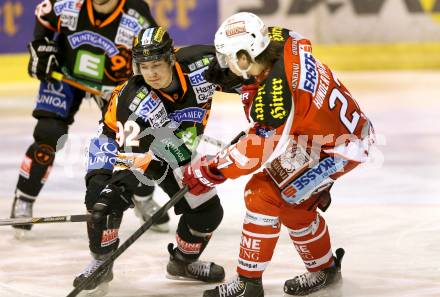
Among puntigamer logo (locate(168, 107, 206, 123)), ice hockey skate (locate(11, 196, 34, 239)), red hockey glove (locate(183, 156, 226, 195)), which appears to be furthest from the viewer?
ice hockey skate (locate(11, 196, 34, 239))

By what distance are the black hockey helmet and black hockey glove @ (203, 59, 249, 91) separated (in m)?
0.19

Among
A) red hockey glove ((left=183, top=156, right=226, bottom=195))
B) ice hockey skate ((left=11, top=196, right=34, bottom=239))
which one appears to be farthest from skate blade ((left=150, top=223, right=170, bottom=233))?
red hockey glove ((left=183, top=156, right=226, bottom=195))

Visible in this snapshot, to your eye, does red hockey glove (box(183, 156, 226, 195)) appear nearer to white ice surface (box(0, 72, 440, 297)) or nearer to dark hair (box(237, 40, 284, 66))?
dark hair (box(237, 40, 284, 66))

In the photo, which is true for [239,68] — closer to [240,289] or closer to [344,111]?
[344,111]

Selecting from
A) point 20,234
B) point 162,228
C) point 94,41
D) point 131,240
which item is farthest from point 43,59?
point 131,240

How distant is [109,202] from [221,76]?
2.27ft

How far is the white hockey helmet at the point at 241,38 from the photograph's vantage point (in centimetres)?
333

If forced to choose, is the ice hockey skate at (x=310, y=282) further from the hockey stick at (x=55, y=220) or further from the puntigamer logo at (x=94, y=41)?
the puntigamer logo at (x=94, y=41)

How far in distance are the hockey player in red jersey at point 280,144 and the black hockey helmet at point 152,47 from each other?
25 cm

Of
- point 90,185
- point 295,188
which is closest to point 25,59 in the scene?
point 90,185

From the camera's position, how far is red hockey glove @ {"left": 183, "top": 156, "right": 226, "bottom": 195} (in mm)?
3465

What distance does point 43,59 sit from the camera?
16.1 feet

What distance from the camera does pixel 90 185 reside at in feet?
12.8

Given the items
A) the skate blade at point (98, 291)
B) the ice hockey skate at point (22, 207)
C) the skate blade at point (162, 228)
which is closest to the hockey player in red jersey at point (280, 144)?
the skate blade at point (98, 291)
